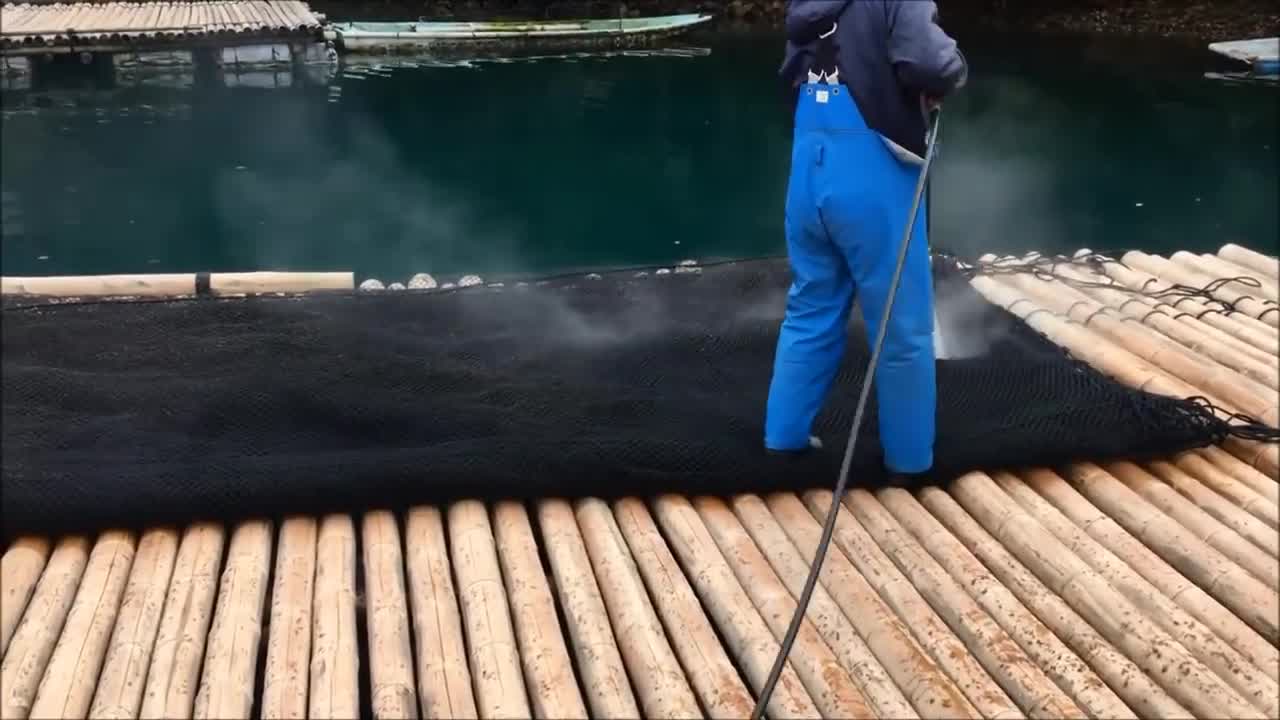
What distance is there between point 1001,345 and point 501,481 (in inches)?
85.6

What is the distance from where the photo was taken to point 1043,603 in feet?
10.1

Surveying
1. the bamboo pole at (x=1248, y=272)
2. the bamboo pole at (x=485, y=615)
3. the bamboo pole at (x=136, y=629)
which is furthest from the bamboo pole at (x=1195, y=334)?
the bamboo pole at (x=136, y=629)

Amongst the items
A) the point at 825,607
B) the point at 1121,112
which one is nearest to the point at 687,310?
the point at 825,607

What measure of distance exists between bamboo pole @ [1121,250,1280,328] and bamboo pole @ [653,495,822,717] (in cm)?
325

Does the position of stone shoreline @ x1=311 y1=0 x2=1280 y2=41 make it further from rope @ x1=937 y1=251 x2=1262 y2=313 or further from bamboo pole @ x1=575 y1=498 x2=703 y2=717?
bamboo pole @ x1=575 y1=498 x2=703 y2=717

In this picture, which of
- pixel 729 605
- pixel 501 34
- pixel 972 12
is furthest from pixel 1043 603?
pixel 972 12

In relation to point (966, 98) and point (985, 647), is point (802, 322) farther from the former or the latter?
point (966, 98)

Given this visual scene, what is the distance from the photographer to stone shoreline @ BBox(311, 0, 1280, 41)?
20422 mm

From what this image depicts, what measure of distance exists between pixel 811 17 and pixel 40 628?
2566 mm

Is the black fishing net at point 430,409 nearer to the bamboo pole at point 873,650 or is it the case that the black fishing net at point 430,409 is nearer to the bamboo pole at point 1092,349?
the bamboo pole at point 1092,349

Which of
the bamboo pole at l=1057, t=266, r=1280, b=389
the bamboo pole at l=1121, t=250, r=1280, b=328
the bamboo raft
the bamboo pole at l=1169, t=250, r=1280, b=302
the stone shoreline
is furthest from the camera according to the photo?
the stone shoreline

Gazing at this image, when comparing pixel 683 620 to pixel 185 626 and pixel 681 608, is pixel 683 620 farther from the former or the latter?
pixel 185 626

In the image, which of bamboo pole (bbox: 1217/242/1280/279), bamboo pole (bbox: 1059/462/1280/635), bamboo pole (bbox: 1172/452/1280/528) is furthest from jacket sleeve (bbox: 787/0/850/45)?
bamboo pole (bbox: 1217/242/1280/279)

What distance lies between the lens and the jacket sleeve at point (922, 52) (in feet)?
9.91
